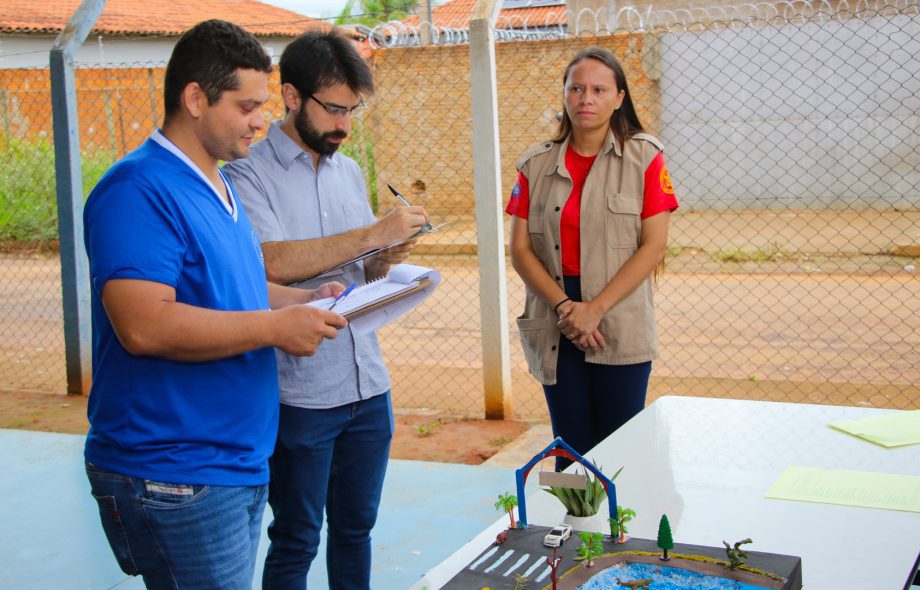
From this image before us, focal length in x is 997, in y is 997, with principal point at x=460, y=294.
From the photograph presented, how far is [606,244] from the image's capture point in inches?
133

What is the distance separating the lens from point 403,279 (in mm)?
2482

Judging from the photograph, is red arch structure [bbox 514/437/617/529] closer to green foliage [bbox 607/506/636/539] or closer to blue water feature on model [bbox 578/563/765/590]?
green foliage [bbox 607/506/636/539]

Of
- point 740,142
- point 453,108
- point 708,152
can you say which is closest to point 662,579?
point 708,152

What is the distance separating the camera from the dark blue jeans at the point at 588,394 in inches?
133

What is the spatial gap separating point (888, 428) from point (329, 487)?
1.55 metres

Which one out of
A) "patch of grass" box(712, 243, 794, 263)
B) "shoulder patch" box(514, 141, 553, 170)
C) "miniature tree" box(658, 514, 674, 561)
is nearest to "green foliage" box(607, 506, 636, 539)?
"miniature tree" box(658, 514, 674, 561)

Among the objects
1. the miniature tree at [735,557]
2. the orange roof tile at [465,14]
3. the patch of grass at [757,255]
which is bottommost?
the patch of grass at [757,255]

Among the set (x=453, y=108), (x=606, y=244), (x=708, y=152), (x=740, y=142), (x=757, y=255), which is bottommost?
(x=757, y=255)

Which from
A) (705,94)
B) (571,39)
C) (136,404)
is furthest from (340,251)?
(705,94)

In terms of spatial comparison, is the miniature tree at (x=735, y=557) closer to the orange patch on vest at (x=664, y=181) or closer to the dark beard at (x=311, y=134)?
the dark beard at (x=311, y=134)

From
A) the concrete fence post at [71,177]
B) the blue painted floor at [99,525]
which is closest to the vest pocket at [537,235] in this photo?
the blue painted floor at [99,525]

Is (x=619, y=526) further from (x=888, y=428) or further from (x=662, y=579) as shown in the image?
(x=888, y=428)

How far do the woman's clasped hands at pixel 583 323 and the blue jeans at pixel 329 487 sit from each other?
0.76m

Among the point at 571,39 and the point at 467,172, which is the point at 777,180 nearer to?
the point at 571,39
